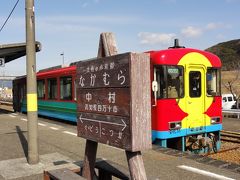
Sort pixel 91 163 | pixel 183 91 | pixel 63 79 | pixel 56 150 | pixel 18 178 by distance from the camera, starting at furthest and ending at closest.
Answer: pixel 63 79, pixel 183 91, pixel 56 150, pixel 18 178, pixel 91 163

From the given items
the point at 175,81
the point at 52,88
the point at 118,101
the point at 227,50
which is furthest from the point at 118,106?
the point at 227,50

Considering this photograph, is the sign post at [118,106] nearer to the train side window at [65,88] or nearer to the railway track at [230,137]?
the railway track at [230,137]

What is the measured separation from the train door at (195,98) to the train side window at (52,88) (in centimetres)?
699

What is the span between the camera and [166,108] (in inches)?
342

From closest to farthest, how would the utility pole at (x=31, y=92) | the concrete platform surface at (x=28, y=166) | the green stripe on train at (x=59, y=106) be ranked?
the concrete platform surface at (x=28, y=166)
the utility pole at (x=31, y=92)
the green stripe on train at (x=59, y=106)

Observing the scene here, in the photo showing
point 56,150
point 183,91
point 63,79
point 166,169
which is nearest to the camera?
point 166,169

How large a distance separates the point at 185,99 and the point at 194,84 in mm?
555

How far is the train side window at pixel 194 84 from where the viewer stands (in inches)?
364

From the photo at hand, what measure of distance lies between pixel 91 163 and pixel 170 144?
5.11 meters

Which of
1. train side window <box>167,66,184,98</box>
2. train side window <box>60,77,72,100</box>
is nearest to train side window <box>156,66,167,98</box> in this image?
train side window <box>167,66,184,98</box>

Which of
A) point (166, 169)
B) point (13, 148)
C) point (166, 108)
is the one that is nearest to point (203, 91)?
point (166, 108)

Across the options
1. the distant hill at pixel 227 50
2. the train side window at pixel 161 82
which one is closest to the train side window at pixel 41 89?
the train side window at pixel 161 82

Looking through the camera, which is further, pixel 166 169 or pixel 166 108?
pixel 166 108

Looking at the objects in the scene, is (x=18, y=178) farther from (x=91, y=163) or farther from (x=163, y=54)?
(x=163, y=54)
